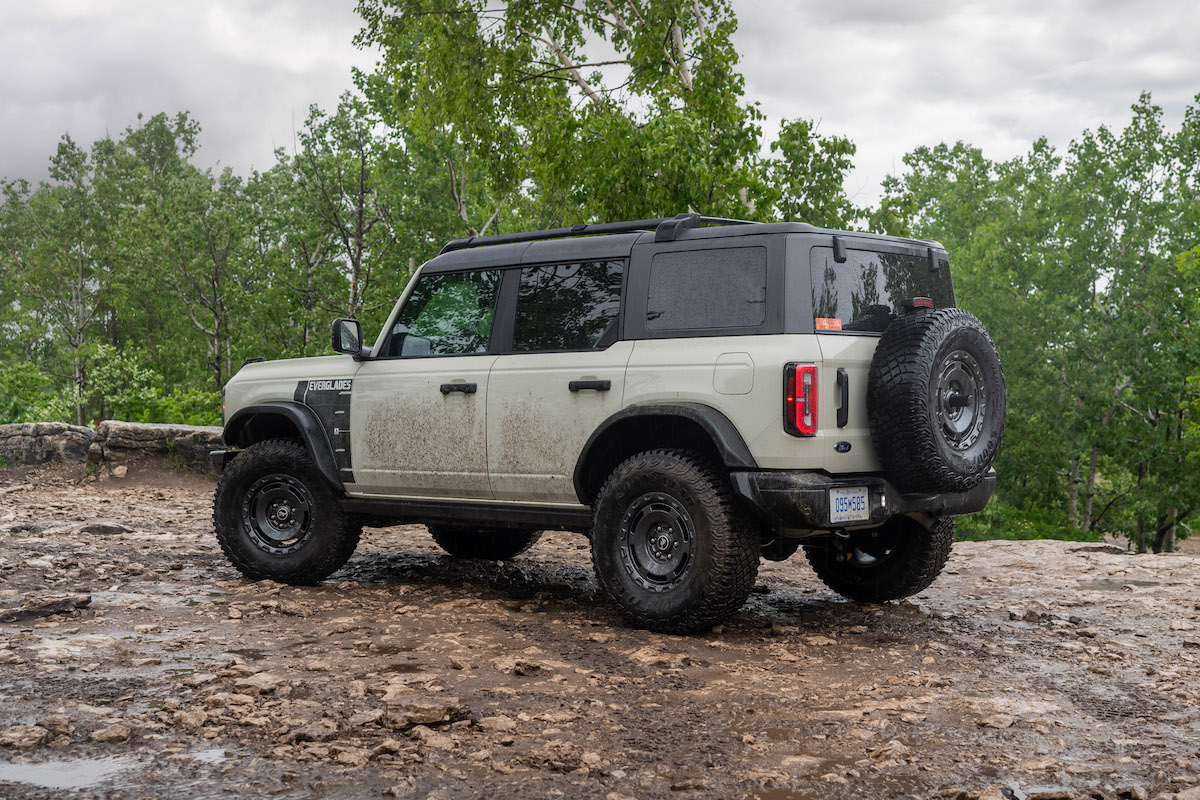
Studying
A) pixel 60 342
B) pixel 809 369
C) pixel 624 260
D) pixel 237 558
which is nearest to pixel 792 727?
pixel 809 369

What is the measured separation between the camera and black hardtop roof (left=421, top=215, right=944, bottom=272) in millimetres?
5539

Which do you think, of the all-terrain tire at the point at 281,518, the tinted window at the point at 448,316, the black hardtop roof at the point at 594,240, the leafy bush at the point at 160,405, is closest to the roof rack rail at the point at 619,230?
the black hardtop roof at the point at 594,240

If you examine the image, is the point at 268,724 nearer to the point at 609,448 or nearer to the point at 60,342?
the point at 609,448

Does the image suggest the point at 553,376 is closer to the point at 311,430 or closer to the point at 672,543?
the point at 672,543

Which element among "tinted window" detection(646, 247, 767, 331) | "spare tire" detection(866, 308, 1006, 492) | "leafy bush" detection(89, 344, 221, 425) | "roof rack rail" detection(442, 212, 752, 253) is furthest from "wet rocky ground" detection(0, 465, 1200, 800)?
"leafy bush" detection(89, 344, 221, 425)

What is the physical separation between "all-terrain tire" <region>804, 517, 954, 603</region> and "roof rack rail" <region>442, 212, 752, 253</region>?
6.62 ft

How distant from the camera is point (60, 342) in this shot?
49000 mm

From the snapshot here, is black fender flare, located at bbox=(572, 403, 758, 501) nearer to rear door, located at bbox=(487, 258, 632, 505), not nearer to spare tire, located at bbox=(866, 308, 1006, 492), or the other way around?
rear door, located at bbox=(487, 258, 632, 505)

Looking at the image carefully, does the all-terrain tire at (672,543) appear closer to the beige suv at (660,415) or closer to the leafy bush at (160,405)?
the beige suv at (660,415)

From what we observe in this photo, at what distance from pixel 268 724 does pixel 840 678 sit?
7.88 feet

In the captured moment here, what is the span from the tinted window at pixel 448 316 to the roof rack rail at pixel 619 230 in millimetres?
250

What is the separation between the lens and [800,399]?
5066 mm

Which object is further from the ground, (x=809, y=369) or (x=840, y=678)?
(x=809, y=369)

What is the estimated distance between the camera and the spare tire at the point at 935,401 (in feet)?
16.9
